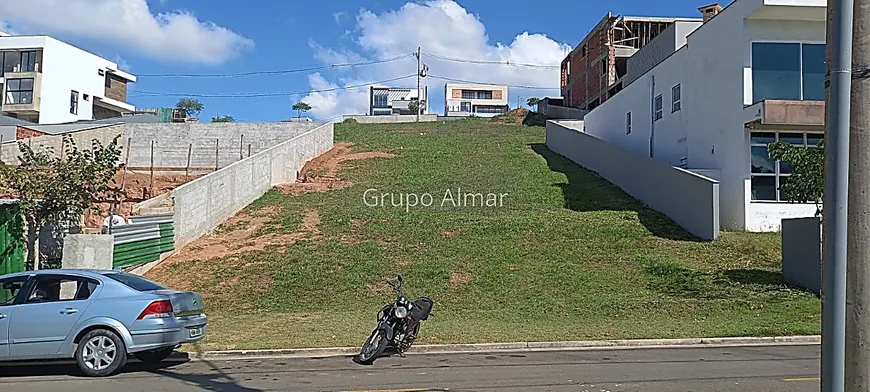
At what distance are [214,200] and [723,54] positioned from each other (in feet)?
55.5

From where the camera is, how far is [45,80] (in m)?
66.8

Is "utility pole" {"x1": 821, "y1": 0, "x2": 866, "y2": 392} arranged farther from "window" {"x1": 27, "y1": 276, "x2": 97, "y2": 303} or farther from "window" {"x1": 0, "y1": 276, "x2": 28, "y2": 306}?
"window" {"x1": 0, "y1": 276, "x2": 28, "y2": 306}

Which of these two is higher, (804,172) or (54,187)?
(804,172)

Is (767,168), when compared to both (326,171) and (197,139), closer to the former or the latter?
(326,171)

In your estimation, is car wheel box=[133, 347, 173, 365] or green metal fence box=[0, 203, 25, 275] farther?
green metal fence box=[0, 203, 25, 275]

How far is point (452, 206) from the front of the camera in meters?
29.4

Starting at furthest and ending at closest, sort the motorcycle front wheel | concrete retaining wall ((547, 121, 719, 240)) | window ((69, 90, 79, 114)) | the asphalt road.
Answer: window ((69, 90, 79, 114)) < concrete retaining wall ((547, 121, 719, 240)) < the motorcycle front wheel < the asphalt road

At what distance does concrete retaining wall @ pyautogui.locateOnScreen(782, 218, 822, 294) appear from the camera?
56.0ft

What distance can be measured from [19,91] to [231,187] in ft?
162

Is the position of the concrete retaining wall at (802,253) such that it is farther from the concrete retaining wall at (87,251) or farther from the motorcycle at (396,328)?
the concrete retaining wall at (87,251)

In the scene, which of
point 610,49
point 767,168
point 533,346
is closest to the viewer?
point 533,346

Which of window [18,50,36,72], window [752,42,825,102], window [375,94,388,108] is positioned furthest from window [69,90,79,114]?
window [375,94,388,108]

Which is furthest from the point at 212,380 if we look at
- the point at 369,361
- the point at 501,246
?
the point at 501,246

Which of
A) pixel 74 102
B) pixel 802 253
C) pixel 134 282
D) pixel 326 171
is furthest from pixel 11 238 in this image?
pixel 74 102
